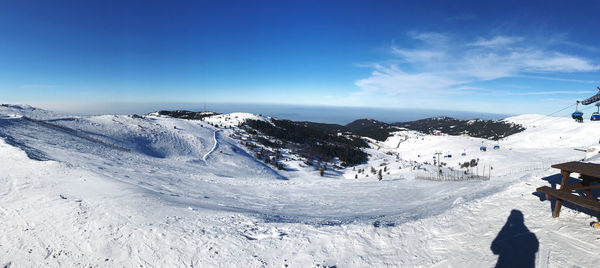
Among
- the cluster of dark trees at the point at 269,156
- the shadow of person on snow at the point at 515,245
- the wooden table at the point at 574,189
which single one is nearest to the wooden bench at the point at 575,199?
the wooden table at the point at 574,189

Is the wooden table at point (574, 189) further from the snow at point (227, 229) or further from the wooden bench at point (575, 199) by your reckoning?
the snow at point (227, 229)

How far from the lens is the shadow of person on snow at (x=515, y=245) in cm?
499

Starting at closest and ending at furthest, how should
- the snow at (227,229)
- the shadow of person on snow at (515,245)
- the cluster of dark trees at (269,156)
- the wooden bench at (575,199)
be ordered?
the shadow of person on snow at (515,245) < the snow at (227,229) < the wooden bench at (575,199) < the cluster of dark trees at (269,156)

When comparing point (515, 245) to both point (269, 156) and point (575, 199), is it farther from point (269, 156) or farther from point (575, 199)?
point (269, 156)

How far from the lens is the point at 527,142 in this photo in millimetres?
69438

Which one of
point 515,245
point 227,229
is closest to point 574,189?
point 515,245

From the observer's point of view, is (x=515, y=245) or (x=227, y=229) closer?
(x=515, y=245)

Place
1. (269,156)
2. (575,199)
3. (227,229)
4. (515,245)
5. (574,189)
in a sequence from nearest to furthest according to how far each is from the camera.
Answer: (515,245) < (575,199) < (227,229) < (574,189) < (269,156)

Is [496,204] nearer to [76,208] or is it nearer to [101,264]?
[101,264]

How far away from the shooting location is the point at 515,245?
5.53 m

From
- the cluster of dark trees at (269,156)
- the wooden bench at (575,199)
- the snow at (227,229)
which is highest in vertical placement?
the wooden bench at (575,199)

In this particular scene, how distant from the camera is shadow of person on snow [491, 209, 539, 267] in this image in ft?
16.4

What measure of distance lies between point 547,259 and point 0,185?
1396cm

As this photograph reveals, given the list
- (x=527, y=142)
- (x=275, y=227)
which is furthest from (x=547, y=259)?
(x=527, y=142)
